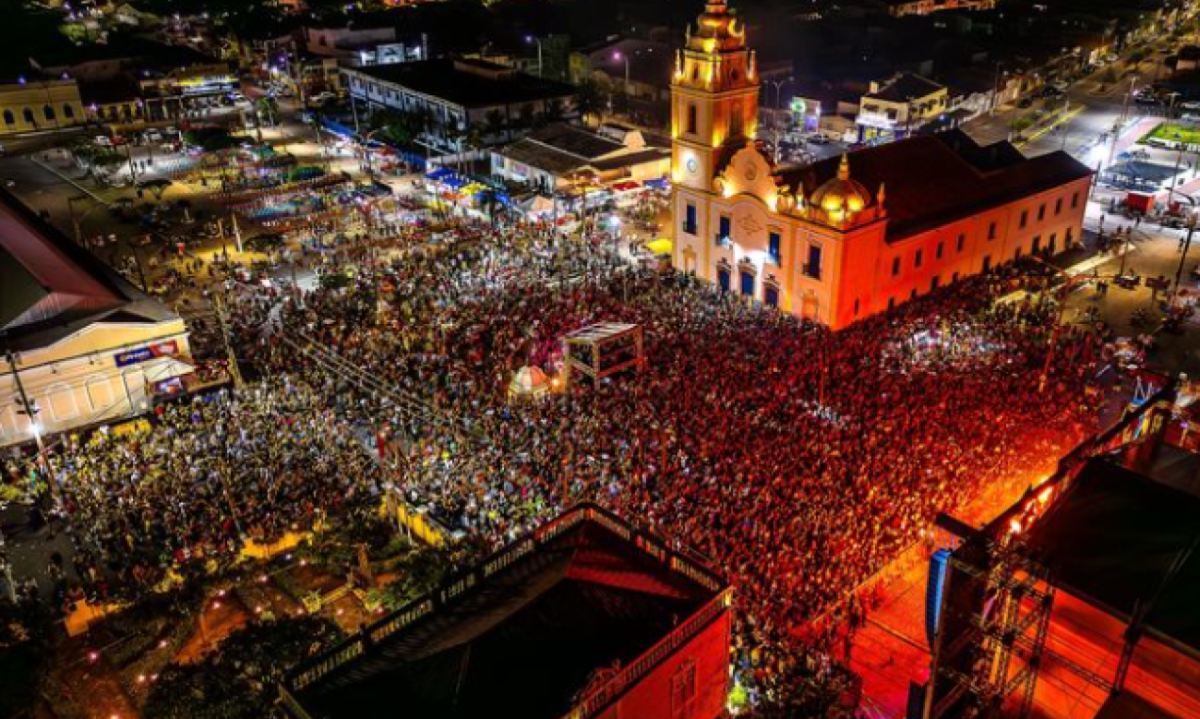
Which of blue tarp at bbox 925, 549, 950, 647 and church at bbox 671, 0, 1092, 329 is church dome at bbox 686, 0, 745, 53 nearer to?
church at bbox 671, 0, 1092, 329

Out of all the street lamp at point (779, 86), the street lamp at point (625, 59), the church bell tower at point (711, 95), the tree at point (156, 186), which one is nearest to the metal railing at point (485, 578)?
the church bell tower at point (711, 95)

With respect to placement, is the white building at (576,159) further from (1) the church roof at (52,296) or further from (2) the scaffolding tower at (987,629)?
(2) the scaffolding tower at (987,629)

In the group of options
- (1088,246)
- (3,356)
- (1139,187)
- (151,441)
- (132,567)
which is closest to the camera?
(132,567)

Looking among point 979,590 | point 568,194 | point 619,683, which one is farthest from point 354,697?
point 568,194

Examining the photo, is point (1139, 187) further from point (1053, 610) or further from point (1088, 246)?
point (1053, 610)

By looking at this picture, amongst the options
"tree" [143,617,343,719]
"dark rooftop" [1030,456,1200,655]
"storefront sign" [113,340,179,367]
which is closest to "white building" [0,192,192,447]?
"storefront sign" [113,340,179,367]

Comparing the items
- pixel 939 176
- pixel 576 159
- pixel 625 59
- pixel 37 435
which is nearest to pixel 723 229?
pixel 939 176

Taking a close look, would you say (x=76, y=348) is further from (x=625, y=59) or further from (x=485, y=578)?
(x=625, y=59)
